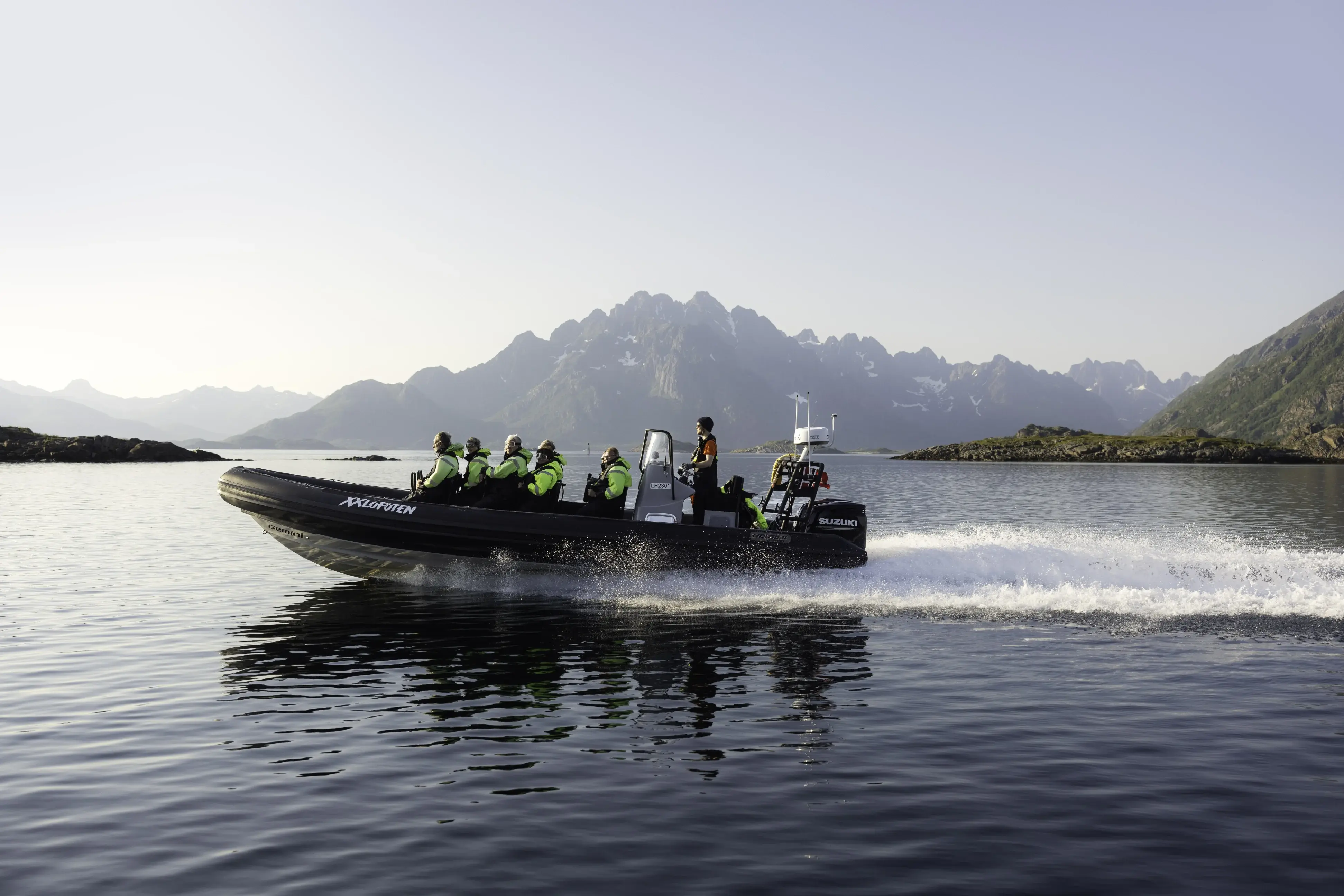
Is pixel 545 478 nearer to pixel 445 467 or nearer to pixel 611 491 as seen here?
pixel 611 491

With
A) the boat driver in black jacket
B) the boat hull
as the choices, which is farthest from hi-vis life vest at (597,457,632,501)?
the boat driver in black jacket

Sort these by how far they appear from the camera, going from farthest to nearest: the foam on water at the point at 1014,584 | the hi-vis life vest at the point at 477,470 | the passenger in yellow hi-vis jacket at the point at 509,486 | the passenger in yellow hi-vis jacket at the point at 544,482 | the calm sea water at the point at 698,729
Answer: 1. the hi-vis life vest at the point at 477,470
2. the passenger in yellow hi-vis jacket at the point at 509,486
3. the passenger in yellow hi-vis jacket at the point at 544,482
4. the foam on water at the point at 1014,584
5. the calm sea water at the point at 698,729

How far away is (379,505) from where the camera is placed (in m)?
13.5

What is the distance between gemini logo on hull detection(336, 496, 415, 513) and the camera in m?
13.4

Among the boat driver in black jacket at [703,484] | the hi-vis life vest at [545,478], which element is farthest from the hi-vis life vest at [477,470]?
the boat driver in black jacket at [703,484]

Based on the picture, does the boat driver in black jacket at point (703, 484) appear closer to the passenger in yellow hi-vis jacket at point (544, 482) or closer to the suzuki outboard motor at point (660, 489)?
the suzuki outboard motor at point (660, 489)

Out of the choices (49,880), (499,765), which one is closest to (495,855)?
(499,765)

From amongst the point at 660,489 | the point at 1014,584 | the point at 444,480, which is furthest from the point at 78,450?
the point at 1014,584

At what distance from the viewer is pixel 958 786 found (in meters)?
5.90

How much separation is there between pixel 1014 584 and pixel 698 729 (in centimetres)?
769

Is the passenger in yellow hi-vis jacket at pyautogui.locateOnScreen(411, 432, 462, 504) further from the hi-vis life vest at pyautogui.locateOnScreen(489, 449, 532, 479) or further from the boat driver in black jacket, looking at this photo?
the boat driver in black jacket

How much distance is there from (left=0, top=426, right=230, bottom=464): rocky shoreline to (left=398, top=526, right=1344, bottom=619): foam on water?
92.0 meters

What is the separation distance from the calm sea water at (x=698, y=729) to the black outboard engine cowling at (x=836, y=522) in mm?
619

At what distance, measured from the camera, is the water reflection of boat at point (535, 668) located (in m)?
7.52
